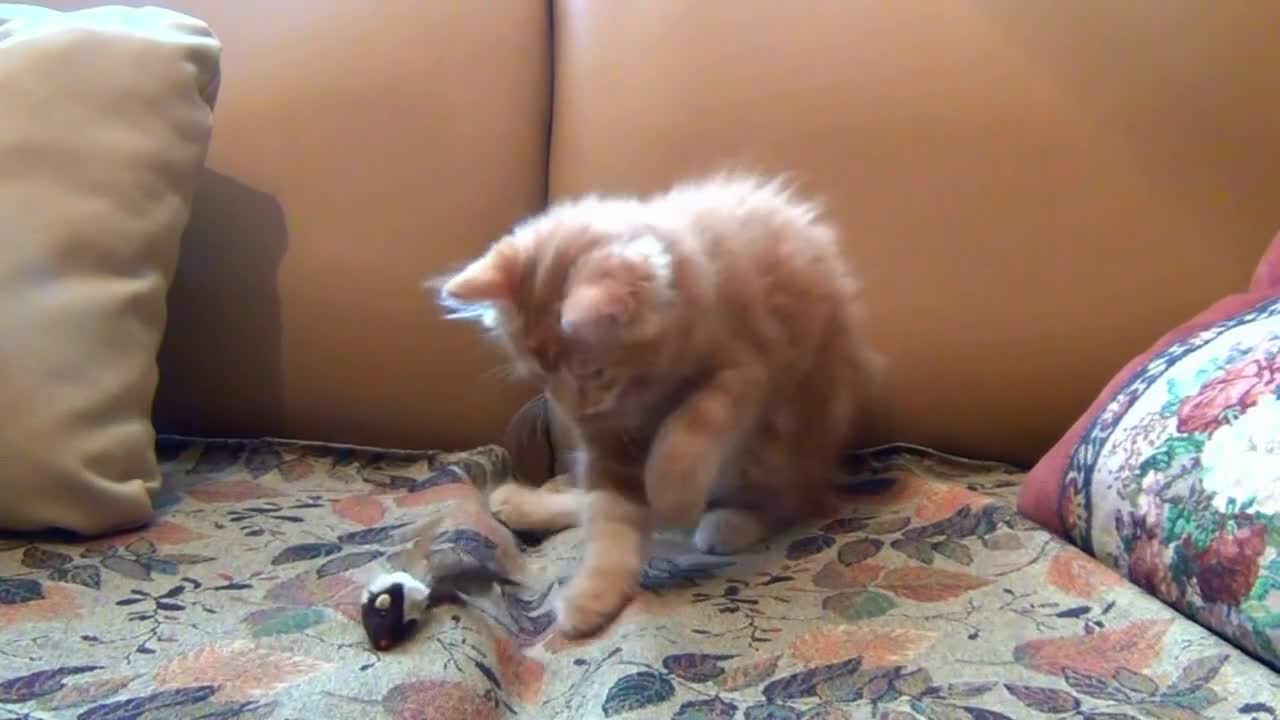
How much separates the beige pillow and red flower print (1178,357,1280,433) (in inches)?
37.6

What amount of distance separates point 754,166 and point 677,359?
17.2 inches

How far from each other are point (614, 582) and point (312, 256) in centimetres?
65

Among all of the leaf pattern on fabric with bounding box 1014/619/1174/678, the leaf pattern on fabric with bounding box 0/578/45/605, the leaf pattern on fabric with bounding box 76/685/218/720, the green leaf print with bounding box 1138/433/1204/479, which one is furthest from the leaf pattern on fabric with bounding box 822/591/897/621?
the leaf pattern on fabric with bounding box 0/578/45/605

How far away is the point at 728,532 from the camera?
1.15 m

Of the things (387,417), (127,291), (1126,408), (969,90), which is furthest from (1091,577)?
(127,291)

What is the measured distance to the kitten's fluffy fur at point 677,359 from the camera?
996mm

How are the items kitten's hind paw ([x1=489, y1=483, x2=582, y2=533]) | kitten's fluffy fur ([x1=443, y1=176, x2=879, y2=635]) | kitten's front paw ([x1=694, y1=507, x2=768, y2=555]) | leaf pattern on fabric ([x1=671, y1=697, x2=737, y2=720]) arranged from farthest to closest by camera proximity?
kitten's hind paw ([x1=489, y1=483, x2=582, y2=533]) → kitten's front paw ([x1=694, y1=507, x2=768, y2=555]) → kitten's fluffy fur ([x1=443, y1=176, x2=879, y2=635]) → leaf pattern on fabric ([x1=671, y1=697, x2=737, y2=720])

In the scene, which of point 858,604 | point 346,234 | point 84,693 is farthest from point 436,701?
point 346,234

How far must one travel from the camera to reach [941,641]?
87 cm

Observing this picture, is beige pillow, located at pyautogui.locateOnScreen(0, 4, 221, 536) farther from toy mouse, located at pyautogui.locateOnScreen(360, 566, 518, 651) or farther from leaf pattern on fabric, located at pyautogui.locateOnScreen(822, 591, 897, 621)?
leaf pattern on fabric, located at pyautogui.locateOnScreen(822, 591, 897, 621)

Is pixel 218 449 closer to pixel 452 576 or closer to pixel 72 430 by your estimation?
pixel 72 430

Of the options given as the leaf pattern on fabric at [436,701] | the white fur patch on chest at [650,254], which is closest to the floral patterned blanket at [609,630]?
the leaf pattern on fabric at [436,701]

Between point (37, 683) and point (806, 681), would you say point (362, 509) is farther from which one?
point (806, 681)

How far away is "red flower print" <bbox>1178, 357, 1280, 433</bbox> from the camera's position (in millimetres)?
894
